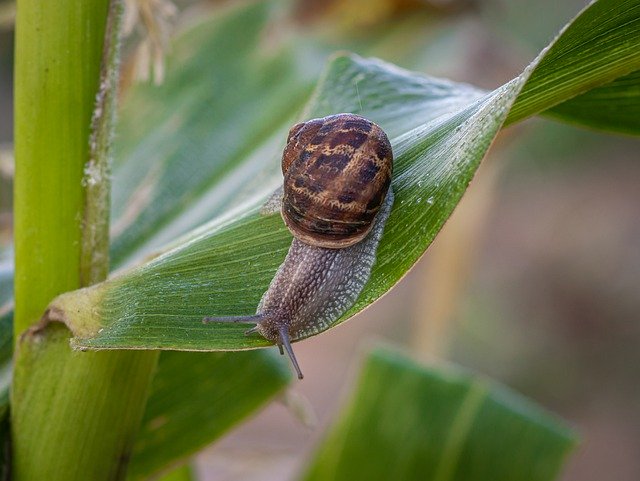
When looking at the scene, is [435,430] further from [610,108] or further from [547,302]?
[547,302]

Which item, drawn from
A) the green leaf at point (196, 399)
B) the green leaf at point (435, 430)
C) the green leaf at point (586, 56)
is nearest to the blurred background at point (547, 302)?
the green leaf at point (435, 430)

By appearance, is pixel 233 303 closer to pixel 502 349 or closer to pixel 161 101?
pixel 161 101

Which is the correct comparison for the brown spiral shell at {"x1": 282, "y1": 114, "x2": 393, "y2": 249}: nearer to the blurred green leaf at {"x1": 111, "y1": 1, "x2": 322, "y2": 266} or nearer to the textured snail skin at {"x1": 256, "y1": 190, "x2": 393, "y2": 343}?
the textured snail skin at {"x1": 256, "y1": 190, "x2": 393, "y2": 343}

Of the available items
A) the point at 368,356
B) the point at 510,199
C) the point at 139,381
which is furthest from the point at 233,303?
the point at 510,199

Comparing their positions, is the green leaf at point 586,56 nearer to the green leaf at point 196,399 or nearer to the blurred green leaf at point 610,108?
the blurred green leaf at point 610,108

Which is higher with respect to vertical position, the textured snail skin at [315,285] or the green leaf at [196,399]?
the textured snail skin at [315,285]

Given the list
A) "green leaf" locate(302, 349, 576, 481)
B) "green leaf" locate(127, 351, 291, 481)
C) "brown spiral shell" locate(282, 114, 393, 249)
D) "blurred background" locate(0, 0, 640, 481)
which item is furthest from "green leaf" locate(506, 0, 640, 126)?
"blurred background" locate(0, 0, 640, 481)
